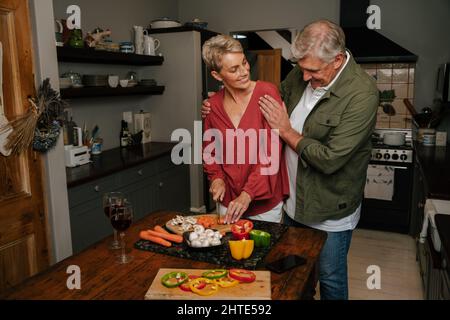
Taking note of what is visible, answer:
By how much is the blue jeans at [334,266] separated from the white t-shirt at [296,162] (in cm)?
4

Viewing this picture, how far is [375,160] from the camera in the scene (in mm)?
4121

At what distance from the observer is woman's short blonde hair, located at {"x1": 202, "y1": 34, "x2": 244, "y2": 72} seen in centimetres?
179

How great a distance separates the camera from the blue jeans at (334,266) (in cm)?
191

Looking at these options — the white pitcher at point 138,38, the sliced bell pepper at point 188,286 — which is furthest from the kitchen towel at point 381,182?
the sliced bell pepper at point 188,286

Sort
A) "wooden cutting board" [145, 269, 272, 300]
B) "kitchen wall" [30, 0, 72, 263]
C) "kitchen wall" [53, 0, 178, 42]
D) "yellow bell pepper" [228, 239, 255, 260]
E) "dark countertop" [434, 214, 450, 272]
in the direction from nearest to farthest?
"wooden cutting board" [145, 269, 272, 300], "yellow bell pepper" [228, 239, 255, 260], "dark countertop" [434, 214, 450, 272], "kitchen wall" [30, 0, 72, 263], "kitchen wall" [53, 0, 178, 42]

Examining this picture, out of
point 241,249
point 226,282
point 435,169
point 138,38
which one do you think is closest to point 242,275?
point 226,282

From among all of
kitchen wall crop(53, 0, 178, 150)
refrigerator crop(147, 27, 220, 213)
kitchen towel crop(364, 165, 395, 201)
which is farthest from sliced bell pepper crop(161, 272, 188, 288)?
refrigerator crop(147, 27, 220, 213)

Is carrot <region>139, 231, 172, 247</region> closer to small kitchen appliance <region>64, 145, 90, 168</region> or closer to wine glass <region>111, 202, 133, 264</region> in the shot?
wine glass <region>111, 202, 133, 264</region>

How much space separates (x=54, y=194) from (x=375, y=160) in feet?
9.93

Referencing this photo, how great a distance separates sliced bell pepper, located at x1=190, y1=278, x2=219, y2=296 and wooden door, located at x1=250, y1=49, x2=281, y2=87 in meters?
4.06

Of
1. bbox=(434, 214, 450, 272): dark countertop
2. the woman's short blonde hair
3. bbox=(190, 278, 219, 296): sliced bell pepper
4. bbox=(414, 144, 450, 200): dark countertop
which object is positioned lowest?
bbox=(414, 144, 450, 200): dark countertop

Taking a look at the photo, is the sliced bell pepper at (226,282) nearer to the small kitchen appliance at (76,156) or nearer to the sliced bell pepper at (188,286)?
the sliced bell pepper at (188,286)
